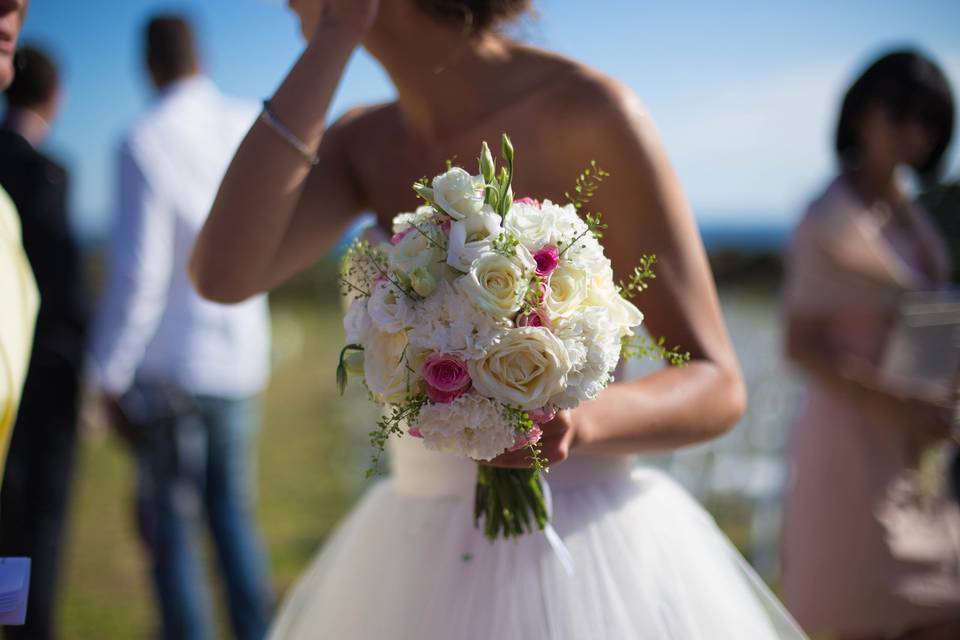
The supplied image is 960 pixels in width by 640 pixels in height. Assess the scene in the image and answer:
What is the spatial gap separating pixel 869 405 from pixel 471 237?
2267 mm

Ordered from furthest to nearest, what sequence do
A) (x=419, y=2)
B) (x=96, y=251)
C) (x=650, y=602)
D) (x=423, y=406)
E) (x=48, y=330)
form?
(x=96, y=251) → (x=48, y=330) → (x=419, y=2) → (x=650, y=602) → (x=423, y=406)

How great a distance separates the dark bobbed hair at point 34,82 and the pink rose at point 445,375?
343cm

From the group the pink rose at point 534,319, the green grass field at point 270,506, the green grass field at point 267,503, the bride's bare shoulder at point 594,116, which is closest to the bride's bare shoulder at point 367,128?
the bride's bare shoulder at point 594,116

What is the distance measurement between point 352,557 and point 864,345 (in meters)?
2.10

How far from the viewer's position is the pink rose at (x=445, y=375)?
1.28 meters

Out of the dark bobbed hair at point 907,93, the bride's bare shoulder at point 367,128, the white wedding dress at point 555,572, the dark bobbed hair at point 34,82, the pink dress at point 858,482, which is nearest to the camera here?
the white wedding dress at point 555,572

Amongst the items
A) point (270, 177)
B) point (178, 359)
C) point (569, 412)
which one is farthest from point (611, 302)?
point (178, 359)

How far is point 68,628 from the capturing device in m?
4.44

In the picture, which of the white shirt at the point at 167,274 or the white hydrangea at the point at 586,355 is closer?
the white hydrangea at the point at 586,355

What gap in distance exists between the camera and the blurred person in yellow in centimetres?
146

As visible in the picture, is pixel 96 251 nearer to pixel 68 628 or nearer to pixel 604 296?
pixel 68 628

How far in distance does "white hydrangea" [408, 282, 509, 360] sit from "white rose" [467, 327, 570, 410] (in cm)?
2

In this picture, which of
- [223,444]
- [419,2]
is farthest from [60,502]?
[419,2]

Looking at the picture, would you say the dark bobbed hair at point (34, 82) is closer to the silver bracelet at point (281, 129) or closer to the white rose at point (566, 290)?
the silver bracelet at point (281, 129)
